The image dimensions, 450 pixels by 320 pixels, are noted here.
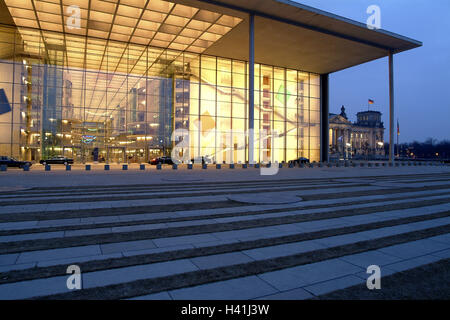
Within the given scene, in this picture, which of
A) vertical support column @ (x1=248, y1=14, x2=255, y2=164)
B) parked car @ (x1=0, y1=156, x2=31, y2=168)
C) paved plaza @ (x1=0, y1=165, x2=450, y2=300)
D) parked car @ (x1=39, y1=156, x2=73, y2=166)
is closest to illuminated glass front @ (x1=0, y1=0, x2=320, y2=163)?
parked car @ (x1=39, y1=156, x2=73, y2=166)

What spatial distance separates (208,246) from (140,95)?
1479 inches

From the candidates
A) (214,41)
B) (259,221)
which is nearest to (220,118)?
(214,41)

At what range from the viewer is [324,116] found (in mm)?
50531

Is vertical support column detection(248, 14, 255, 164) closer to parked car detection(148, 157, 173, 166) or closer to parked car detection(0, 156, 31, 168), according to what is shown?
parked car detection(148, 157, 173, 166)

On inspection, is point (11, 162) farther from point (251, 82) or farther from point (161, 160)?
point (251, 82)

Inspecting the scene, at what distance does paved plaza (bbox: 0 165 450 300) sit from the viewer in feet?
12.7

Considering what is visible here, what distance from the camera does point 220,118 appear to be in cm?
4316

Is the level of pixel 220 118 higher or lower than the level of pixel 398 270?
higher

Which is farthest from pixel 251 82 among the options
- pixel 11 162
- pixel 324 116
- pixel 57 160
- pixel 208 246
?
pixel 208 246

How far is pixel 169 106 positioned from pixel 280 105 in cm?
1704

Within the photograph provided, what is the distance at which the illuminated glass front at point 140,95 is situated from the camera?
33969 millimetres

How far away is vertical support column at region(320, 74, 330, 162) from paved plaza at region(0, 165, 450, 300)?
41.6m

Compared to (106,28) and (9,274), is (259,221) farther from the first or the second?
(106,28)

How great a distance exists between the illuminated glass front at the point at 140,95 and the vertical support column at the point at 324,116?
309cm
